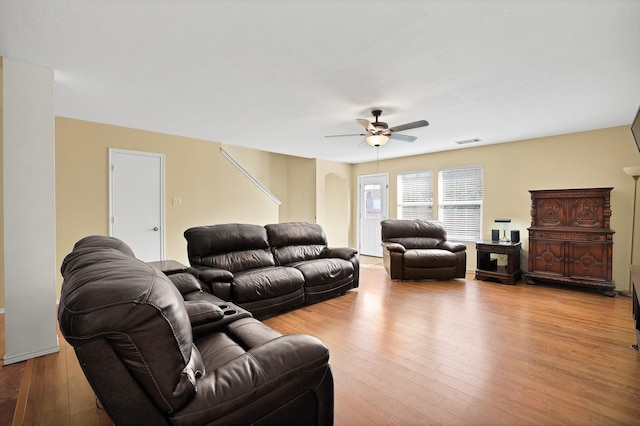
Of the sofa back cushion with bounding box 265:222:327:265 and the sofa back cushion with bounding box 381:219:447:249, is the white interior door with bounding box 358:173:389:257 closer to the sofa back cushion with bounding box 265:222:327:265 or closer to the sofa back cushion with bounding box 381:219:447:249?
the sofa back cushion with bounding box 381:219:447:249

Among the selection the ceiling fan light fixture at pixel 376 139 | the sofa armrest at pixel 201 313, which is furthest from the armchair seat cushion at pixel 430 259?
the sofa armrest at pixel 201 313

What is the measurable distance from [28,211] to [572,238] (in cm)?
639

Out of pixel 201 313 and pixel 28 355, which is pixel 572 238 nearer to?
pixel 201 313

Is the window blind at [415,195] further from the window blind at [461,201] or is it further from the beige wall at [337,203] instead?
the beige wall at [337,203]

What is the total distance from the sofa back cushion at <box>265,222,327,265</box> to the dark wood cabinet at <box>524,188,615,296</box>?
338 centimetres

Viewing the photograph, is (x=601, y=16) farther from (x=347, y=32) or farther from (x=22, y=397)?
(x=22, y=397)

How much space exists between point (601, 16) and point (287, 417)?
9.47 feet

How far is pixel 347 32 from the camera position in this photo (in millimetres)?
2025

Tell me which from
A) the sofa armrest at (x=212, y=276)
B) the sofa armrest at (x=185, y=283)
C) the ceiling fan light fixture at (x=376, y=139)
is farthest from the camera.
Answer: the ceiling fan light fixture at (x=376, y=139)

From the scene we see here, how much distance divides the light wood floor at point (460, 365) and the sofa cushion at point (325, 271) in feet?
0.99

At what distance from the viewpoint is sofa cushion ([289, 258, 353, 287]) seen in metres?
3.69

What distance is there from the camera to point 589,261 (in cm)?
420

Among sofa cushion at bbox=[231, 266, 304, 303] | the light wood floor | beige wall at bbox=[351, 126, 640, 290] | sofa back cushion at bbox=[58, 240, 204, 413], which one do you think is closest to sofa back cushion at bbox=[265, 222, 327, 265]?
sofa cushion at bbox=[231, 266, 304, 303]

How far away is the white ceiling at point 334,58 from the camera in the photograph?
1.83 meters
